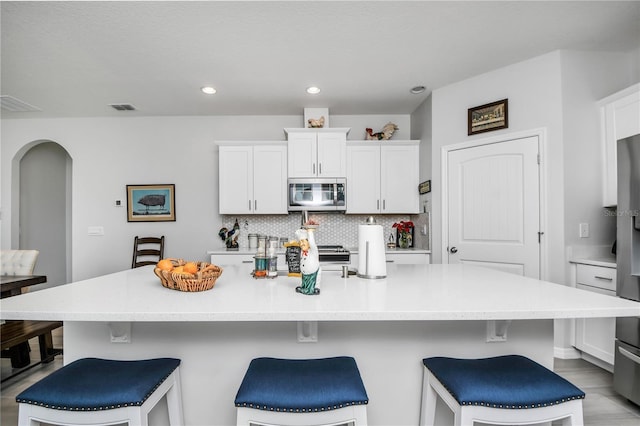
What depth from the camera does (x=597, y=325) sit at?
2412 mm

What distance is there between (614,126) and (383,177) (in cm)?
208

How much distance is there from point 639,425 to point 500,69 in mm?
2804

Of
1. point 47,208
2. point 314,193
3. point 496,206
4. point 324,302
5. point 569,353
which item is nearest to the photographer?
point 324,302

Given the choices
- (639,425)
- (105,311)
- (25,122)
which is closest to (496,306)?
(105,311)

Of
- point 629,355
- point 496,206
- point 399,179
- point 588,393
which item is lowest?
point 588,393

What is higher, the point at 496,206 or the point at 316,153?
the point at 316,153

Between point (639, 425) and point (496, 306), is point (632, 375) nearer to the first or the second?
point (639, 425)

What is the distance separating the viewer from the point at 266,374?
107 cm

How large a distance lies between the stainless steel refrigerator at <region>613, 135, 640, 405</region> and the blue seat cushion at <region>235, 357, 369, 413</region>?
1.98 m

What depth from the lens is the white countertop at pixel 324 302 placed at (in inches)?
37.8

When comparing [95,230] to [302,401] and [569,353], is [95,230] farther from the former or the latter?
[569,353]

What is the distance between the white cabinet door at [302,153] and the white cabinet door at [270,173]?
98mm

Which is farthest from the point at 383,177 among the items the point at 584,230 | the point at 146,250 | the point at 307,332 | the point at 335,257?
the point at 146,250

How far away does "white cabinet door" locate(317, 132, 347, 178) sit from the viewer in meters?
3.81
